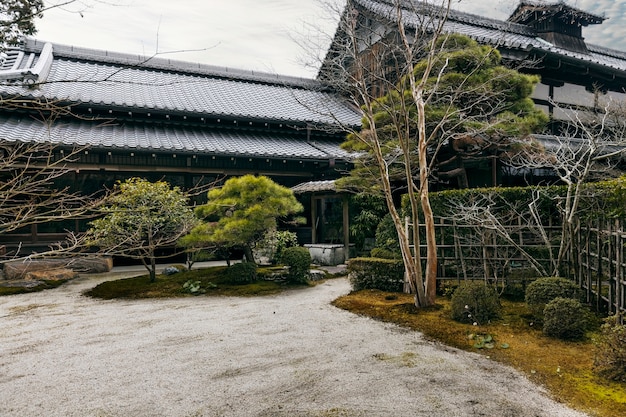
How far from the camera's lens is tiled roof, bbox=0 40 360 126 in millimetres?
13188

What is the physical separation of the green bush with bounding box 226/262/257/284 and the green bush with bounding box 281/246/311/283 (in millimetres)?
790

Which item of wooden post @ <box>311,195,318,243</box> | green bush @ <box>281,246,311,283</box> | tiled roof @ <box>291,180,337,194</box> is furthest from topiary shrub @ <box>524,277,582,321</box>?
wooden post @ <box>311,195,318,243</box>

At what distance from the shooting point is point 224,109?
14.9 metres

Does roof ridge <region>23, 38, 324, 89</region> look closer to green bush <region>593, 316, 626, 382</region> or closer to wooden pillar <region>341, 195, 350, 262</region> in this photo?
wooden pillar <region>341, 195, 350, 262</region>

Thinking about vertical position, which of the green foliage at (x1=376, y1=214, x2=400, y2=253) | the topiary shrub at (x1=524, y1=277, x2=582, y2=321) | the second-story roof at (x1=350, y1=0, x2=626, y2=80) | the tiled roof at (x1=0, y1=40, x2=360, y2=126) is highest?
the second-story roof at (x1=350, y1=0, x2=626, y2=80)

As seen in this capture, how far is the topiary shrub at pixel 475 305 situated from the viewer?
19.3ft

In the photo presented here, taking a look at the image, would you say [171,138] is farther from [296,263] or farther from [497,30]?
[497,30]

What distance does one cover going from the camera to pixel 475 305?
589cm

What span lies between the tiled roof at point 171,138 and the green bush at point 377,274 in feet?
17.0

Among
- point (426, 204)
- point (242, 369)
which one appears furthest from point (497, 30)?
point (242, 369)

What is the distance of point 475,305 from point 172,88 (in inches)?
581

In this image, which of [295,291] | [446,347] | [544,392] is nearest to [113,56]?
[295,291]

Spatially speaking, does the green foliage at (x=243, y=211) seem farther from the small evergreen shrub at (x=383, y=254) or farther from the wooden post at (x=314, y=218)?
the wooden post at (x=314, y=218)

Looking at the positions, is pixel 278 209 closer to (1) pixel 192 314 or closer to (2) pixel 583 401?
(1) pixel 192 314
